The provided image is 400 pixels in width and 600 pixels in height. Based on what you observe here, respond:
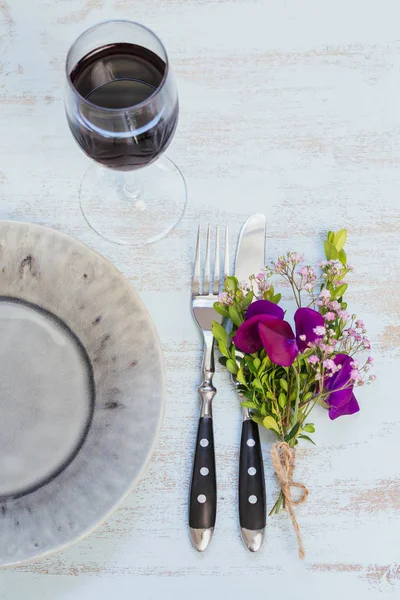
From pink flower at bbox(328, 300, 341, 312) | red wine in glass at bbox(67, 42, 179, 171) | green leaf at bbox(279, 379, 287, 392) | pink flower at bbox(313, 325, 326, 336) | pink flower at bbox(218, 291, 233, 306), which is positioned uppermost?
red wine in glass at bbox(67, 42, 179, 171)

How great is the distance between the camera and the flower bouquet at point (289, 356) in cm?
65

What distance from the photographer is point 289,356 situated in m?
0.65

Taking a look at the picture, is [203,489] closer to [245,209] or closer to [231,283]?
[231,283]

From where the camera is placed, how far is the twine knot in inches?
26.5

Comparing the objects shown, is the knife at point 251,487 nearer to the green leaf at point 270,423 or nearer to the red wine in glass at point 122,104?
the green leaf at point 270,423

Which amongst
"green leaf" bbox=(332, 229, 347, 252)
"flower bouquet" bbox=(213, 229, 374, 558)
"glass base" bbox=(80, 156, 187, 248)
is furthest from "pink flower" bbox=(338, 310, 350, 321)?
"glass base" bbox=(80, 156, 187, 248)

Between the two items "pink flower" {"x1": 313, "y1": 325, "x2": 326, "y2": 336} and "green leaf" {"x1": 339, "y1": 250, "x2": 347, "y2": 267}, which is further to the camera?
"green leaf" {"x1": 339, "y1": 250, "x2": 347, "y2": 267}

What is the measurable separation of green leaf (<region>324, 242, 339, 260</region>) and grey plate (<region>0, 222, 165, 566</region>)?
8.6 inches

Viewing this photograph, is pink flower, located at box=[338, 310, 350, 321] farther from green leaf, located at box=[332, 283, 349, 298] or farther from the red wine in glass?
the red wine in glass

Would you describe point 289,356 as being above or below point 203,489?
above

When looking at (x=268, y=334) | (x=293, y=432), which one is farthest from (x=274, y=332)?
(x=293, y=432)

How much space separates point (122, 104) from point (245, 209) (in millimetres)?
205

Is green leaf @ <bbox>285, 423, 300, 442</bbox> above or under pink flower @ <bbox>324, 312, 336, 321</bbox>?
under

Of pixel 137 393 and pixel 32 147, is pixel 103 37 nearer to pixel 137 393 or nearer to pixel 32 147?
pixel 32 147
